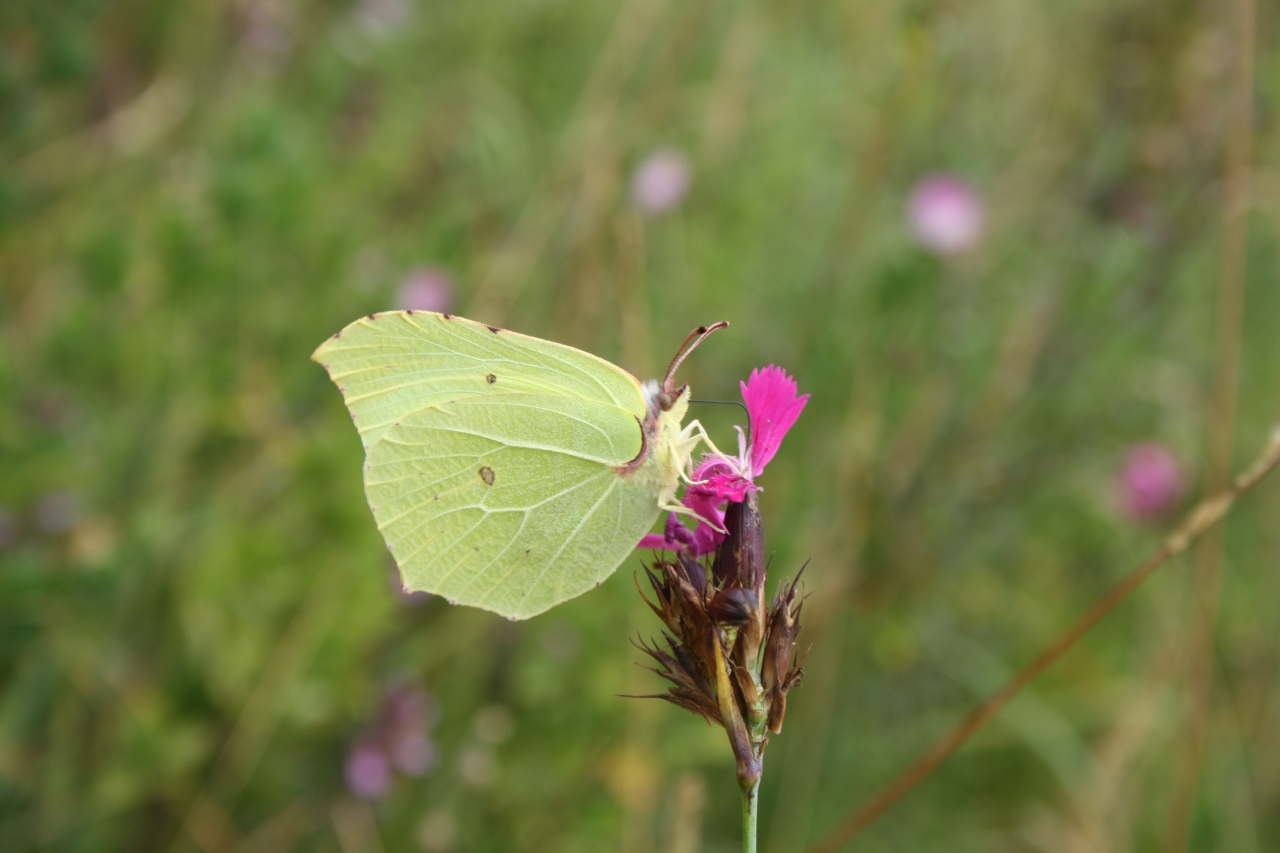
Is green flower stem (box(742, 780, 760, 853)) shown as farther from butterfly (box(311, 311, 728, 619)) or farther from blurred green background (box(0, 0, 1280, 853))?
butterfly (box(311, 311, 728, 619))

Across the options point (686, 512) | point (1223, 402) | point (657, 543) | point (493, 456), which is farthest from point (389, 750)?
point (1223, 402)

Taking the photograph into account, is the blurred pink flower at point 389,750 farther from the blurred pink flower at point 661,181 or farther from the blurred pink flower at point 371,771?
the blurred pink flower at point 661,181

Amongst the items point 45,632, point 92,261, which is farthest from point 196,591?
point 92,261

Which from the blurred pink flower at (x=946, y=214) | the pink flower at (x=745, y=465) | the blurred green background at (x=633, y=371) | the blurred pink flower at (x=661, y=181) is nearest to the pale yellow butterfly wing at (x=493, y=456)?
the pink flower at (x=745, y=465)

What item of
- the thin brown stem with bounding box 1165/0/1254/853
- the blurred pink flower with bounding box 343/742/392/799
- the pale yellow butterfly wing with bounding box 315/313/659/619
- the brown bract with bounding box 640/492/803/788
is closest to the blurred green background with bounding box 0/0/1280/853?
the blurred pink flower with bounding box 343/742/392/799

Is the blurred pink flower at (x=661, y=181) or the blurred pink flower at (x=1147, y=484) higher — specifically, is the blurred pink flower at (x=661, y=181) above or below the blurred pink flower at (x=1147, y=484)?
above

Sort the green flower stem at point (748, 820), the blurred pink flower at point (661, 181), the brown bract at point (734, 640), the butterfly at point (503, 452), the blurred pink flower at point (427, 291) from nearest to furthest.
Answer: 1. the green flower stem at point (748, 820)
2. the brown bract at point (734, 640)
3. the butterfly at point (503, 452)
4. the blurred pink flower at point (427, 291)
5. the blurred pink flower at point (661, 181)

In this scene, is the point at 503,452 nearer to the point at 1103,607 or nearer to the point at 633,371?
the point at 633,371

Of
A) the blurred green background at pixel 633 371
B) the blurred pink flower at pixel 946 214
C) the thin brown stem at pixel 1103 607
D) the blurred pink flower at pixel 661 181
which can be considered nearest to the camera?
the thin brown stem at pixel 1103 607
